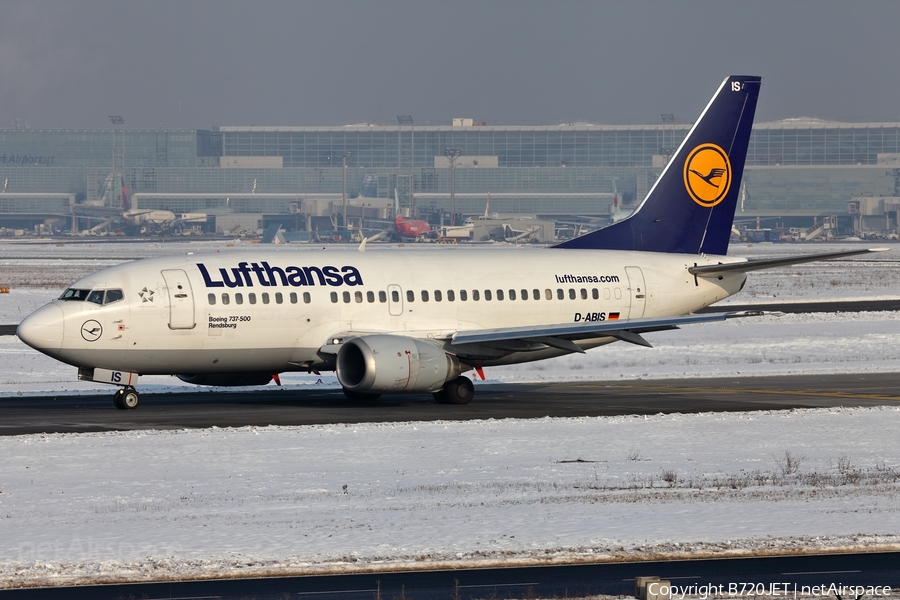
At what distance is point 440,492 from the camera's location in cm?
2339

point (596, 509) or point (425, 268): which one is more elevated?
point (425, 268)

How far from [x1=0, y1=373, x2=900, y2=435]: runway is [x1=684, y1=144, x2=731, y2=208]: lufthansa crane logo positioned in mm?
6512

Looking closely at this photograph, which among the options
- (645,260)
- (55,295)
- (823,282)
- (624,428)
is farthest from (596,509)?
(823,282)

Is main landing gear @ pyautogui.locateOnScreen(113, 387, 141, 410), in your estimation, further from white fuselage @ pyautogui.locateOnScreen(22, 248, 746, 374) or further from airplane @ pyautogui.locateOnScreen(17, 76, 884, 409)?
white fuselage @ pyautogui.locateOnScreen(22, 248, 746, 374)

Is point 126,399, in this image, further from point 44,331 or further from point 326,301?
point 326,301

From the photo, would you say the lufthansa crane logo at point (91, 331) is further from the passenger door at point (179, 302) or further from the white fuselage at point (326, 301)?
the passenger door at point (179, 302)

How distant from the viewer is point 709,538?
63.1 feet

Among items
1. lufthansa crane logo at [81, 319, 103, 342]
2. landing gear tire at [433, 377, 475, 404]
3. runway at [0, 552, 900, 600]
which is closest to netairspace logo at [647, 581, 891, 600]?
runway at [0, 552, 900, 600]

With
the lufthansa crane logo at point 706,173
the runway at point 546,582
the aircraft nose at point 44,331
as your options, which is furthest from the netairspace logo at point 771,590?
the lufthansa crane logo at point 706,173

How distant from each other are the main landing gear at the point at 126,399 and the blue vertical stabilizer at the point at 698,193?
16.0 metres

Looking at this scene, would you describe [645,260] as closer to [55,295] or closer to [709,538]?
[709,538]

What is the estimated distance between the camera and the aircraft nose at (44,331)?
1367 inches

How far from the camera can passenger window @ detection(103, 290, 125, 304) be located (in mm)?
35875

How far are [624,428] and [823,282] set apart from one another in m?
69.5
